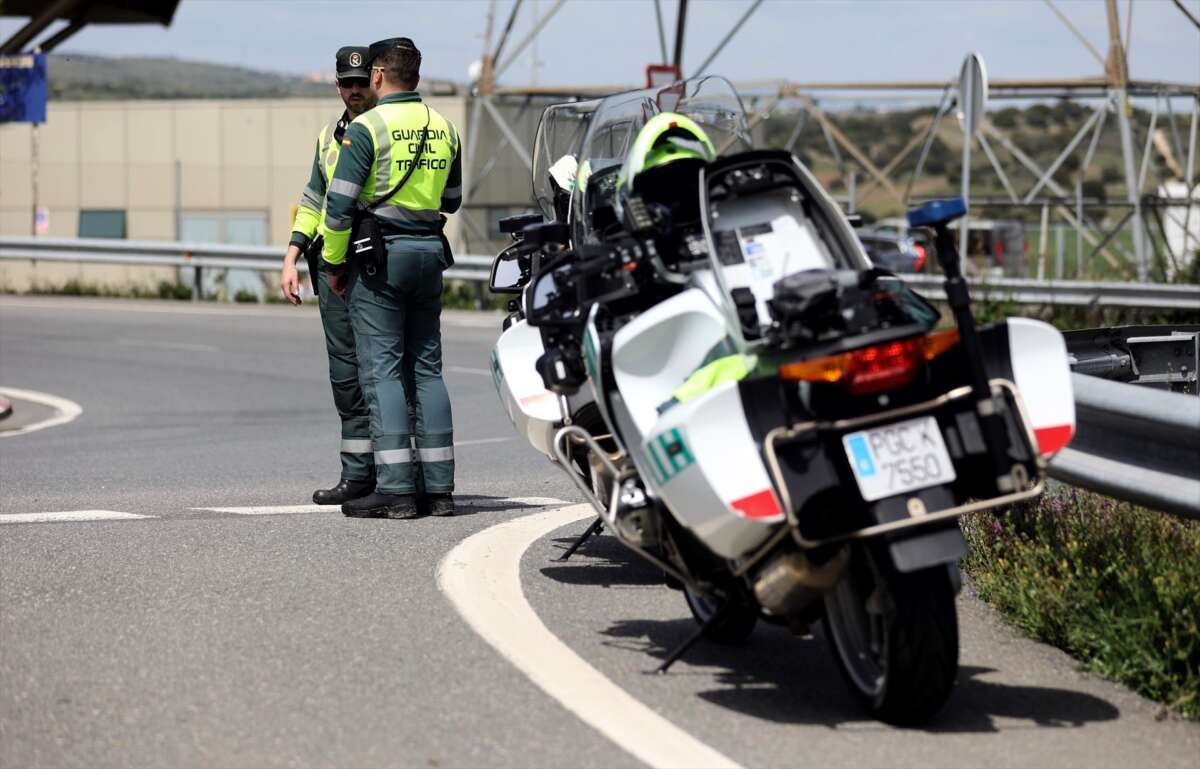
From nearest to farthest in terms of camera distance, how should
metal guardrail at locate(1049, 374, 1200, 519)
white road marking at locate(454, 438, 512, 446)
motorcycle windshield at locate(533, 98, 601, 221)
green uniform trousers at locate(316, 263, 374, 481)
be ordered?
metal guardrail at locate(1049, 374, 1200, 519)
motorcycle windshield at locate(533, 98, 601, 221)
green uniform trousers at locate(316, 263, 374, 481)
white road marking at locate(454, 438, 512, 446)

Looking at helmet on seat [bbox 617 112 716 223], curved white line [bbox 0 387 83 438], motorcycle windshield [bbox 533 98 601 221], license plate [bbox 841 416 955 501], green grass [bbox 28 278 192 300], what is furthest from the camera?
green grass [bbox 28 278 192 300]

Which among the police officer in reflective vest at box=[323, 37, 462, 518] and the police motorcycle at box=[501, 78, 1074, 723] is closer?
the police motorcycle at box=[501, 78, 1074, 723]

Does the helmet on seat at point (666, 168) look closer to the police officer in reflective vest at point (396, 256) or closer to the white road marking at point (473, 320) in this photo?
the police officer in reflective vest at point (396, 256)

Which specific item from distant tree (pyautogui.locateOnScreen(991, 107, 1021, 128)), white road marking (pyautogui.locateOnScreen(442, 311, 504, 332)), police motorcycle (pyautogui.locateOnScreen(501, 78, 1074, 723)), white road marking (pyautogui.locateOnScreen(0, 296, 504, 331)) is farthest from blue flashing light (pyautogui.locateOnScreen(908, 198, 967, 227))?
distant tree (pyautogui.locateOnScreen(991, 107, 1021, 128))

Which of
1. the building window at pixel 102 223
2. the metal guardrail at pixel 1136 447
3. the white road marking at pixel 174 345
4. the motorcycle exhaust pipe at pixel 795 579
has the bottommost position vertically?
the white road marking at pixel 174 345

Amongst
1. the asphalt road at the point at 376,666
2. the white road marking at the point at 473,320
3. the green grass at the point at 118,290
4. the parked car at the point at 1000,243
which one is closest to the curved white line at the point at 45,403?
the asphalt road at the point at 376,666

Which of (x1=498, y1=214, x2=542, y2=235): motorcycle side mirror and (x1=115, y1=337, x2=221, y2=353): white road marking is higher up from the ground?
(x1=498, y1=214, x2=542, y2=235): motorcycle side mirror

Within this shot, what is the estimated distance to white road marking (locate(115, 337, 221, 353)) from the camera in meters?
20.1

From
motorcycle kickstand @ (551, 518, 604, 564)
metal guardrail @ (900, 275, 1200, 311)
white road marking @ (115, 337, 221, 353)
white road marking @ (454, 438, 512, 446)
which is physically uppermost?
motorcycle kickstand @ (551, 518, 604, 564)

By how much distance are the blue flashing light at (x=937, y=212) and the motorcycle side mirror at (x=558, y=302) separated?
53.4 inches

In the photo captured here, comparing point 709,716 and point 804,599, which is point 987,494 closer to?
point 804,599

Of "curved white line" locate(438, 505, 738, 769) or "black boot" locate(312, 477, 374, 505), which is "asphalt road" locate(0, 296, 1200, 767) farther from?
"black boot" locate(312, 477, 374, 505)

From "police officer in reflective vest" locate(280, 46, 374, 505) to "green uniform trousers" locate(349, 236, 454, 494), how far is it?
1.24ft

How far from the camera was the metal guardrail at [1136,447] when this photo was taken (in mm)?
5445
